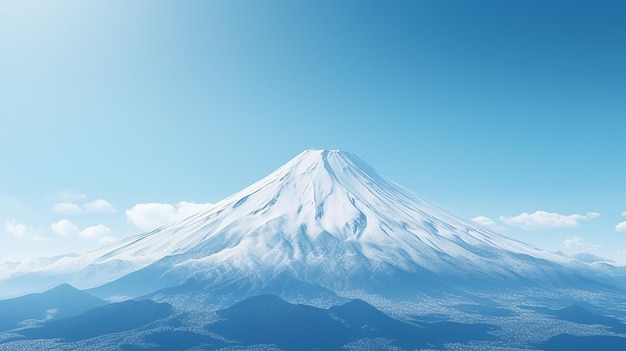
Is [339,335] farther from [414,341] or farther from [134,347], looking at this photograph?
[134,347]

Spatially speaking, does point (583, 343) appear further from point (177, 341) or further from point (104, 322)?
point (104, 322)

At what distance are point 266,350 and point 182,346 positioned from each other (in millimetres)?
23621

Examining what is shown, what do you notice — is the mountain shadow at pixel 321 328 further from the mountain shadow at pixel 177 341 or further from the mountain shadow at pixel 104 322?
the mountain shadow at pixel 104 322

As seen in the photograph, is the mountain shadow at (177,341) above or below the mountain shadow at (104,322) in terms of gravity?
below

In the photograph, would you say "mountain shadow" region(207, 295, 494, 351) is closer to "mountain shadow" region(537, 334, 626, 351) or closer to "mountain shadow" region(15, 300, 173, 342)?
"mountain shadow" region(537, 334, 626, 351)

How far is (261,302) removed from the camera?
602ft

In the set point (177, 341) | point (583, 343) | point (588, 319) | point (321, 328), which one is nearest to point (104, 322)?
point (177, 341)

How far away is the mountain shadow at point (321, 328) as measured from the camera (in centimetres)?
15075

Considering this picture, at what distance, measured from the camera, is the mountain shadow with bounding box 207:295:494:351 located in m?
151

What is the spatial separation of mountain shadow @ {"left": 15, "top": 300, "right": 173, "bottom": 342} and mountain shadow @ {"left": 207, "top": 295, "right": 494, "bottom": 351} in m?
24.6

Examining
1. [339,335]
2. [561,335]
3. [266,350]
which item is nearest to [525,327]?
[561,335]

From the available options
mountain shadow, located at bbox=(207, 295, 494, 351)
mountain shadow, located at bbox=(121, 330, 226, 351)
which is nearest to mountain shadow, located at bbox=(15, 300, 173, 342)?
mountain shadow, located at bbox=(121, 330, 226, 351)

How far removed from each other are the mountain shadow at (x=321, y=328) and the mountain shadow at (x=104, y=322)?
80.6 ft

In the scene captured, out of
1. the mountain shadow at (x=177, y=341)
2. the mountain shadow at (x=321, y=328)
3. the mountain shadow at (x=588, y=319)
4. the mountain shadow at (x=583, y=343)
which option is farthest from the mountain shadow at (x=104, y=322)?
the mountain shadow at (x=588, y=319)
